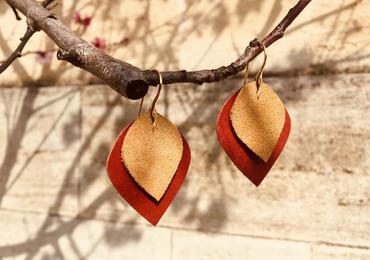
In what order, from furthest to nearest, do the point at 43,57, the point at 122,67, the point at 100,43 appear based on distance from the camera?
the point at 43,57 < the point at 100,43 < the point at 122,67

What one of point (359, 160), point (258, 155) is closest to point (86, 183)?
point (359, 160)

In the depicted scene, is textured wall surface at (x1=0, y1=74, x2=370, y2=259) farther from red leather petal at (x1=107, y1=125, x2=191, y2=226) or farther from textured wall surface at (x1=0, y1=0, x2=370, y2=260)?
red leather petal at (x1=107, y1=125, x2=191, y2=226)

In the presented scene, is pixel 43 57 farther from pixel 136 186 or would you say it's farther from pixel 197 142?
pixel 136 186

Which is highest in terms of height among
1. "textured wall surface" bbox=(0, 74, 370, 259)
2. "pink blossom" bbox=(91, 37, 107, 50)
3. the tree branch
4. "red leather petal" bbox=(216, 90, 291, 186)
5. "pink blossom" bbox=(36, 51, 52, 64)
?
the tree branch

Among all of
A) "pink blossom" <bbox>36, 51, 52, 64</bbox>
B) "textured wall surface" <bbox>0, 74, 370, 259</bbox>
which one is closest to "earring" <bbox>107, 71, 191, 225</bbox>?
"textured wall surface" <bbox>0, 74, 370, 259</bbox>

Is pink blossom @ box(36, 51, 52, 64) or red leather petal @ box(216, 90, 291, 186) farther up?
red leather petal @ box(216, 90, 291, 186)

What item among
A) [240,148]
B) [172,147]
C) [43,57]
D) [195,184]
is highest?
[172,147]

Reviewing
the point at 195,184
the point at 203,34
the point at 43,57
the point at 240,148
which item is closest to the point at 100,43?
the point at 43,57
